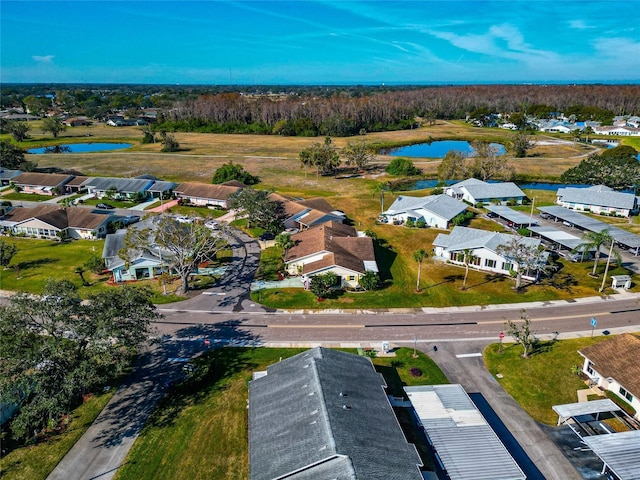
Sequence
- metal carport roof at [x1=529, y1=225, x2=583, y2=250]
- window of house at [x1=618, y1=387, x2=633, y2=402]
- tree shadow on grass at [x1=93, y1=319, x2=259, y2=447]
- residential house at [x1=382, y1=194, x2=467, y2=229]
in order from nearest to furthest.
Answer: tree shadow on grass at [x1=93, y1=319, x2=259, y2=447], window of house at [x1=618, y1=387, x2=633, y2=402], metal carport roof at [x1=529, y1=225, x2=583, y2=250], residential house at [x1=382, y1=194, x2=467, y2=229]

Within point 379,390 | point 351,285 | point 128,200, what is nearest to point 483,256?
point 351,285

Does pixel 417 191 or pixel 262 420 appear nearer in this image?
pixel 262 420

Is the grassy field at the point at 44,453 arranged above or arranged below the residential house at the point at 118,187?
below

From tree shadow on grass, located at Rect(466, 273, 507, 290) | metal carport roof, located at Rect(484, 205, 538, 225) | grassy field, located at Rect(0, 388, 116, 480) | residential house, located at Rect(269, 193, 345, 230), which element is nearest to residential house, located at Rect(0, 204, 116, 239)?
residential house, located at Rect(269, 193, 345, 230)

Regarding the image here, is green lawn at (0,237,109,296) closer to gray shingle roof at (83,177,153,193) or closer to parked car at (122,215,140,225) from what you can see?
parked car at (122,215,140,225)

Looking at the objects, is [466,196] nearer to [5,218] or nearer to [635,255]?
[635,255]

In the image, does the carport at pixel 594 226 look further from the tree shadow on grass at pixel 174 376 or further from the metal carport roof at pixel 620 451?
the tree shadow on grass at pixel 174 376

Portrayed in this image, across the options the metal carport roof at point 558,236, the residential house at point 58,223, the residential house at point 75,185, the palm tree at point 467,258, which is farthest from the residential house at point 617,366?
the residential house at point 75,185
